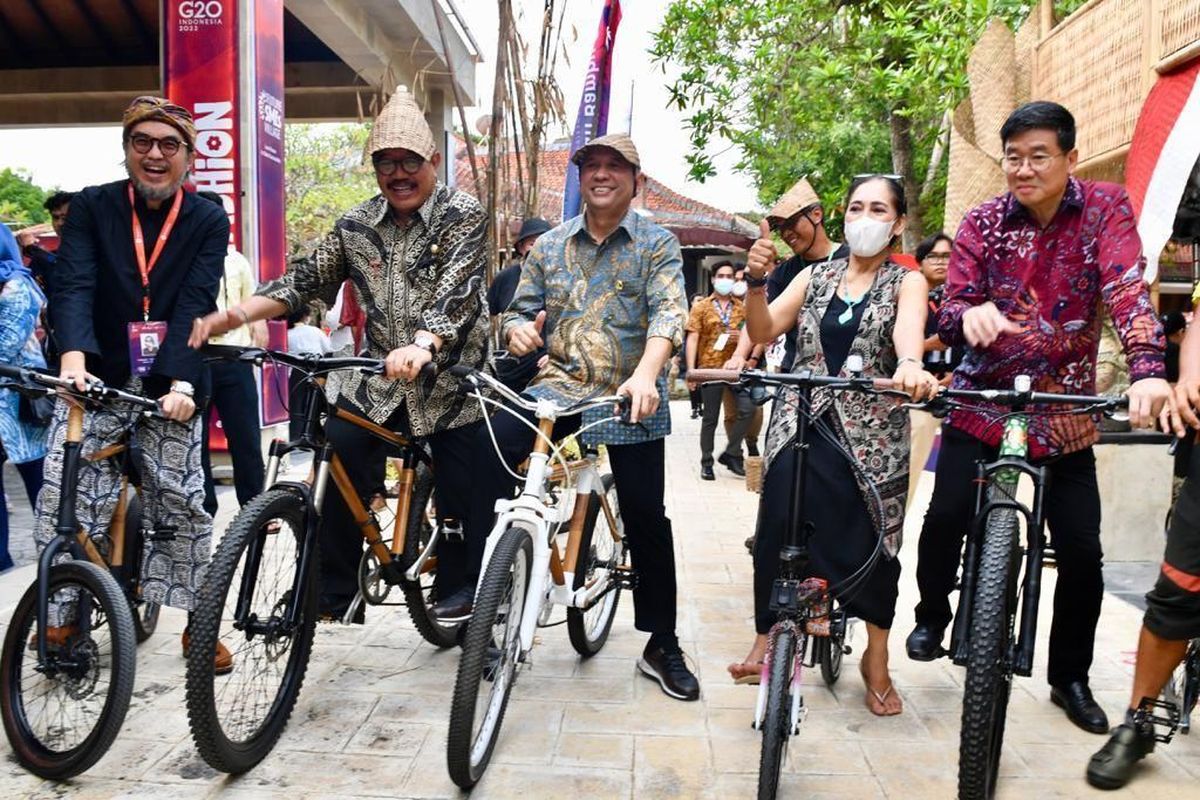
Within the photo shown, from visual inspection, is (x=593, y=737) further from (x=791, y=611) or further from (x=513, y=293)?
(x=513, y=293)

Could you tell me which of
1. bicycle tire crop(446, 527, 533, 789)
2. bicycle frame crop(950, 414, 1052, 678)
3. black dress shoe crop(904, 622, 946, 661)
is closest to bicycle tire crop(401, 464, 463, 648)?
bicycle tire crop(446, 527, 533, 789)

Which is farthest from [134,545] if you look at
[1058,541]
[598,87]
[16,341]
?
[598,87]

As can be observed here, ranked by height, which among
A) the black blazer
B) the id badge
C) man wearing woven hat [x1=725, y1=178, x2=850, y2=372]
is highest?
man wearing woven hat [x1=725, y1=178, x2=850, y2=372]

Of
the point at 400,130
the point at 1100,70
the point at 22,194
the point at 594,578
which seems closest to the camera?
the point at 400,130

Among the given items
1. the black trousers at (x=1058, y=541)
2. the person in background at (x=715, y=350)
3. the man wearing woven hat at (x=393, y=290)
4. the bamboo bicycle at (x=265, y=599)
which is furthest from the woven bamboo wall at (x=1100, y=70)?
the bamboo bicycle at (x=265, y=599)

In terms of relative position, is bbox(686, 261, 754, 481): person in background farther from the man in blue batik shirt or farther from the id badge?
the id badge

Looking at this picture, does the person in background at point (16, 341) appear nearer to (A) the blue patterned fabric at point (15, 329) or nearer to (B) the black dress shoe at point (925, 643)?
(A) the blue patterned fabric at point (15, 329)

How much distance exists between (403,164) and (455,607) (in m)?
1.64

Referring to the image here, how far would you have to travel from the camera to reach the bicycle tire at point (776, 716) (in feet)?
9.61

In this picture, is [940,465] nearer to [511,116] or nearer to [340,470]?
[340,470]

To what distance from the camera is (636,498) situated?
4000mm

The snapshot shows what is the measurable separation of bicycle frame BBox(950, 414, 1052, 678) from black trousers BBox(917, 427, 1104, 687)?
1.47 feet

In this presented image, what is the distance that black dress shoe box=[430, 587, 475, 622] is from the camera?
13.3 feet

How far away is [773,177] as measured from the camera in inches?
737
